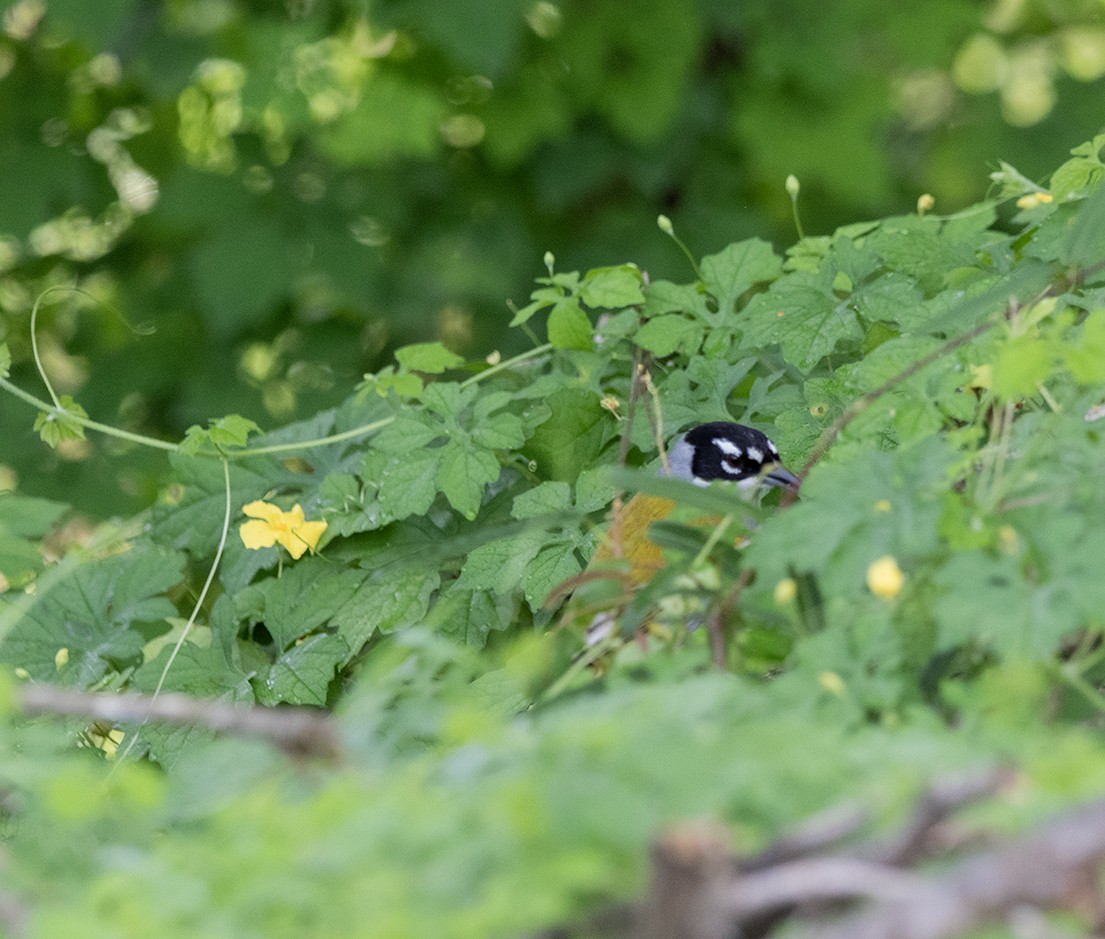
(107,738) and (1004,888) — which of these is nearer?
(1004,888)

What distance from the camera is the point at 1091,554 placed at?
4.61ft

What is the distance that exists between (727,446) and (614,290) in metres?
0.43

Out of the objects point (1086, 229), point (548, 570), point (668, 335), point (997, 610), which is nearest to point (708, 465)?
point (668, 335)

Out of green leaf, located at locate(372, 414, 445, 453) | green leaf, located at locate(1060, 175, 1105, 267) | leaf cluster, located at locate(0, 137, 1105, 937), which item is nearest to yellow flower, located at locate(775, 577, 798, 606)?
leaf cluster, located at locate(0, 137, 1105, 937)

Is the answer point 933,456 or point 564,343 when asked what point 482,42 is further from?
point 933,456

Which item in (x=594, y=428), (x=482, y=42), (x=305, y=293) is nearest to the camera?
(x=594, y=428)

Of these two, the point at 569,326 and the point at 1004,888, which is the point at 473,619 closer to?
the point at 569,326

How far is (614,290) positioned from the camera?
2689 mm

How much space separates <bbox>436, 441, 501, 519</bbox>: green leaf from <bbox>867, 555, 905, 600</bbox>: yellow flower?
1.01 metres

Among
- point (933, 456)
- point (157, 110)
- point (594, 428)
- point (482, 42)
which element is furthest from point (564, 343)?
point (157, 110)

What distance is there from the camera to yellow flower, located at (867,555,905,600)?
57.9 inches

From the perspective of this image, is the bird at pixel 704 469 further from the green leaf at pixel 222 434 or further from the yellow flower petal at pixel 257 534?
the green leaf at pixel 222 434

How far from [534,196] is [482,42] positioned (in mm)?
1109

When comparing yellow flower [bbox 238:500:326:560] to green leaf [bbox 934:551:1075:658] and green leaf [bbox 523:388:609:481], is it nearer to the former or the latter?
green leaf [bbox 523:388:609:481]
